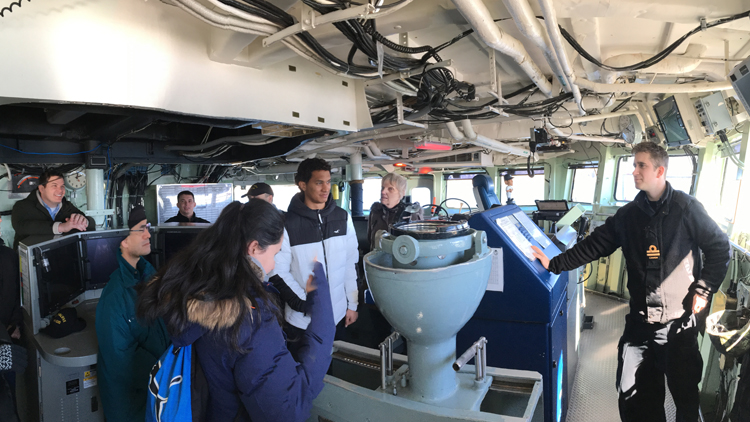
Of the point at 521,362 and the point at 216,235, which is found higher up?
the point at 216,235

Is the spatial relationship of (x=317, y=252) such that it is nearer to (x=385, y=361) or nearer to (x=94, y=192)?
(x=385, y=361)

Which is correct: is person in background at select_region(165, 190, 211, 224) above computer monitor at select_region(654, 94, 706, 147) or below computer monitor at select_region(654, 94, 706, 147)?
below

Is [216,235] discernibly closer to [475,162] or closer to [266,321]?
[266,321]

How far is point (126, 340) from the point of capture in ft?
5.57

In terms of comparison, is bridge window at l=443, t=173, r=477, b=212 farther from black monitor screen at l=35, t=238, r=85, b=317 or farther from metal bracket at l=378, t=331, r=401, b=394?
metal bracket at l=378, t=331, r=401, b=394

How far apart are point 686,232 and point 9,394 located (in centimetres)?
326

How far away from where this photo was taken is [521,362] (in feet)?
6.49

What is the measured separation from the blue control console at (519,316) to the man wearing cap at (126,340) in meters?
1.48

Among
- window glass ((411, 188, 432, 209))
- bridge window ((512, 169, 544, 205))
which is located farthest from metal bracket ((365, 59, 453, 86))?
window glass ((411, 188, 432, 209))

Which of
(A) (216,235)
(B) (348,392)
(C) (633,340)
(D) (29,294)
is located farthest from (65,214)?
(C) (633,340)

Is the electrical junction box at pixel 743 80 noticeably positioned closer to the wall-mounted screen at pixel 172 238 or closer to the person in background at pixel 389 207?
the person in background at pixel 389 207

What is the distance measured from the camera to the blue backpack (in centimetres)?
102

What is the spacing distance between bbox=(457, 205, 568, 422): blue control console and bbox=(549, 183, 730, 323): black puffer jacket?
0.90 ft

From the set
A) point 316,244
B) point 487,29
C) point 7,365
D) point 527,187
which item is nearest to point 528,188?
point 527,187
